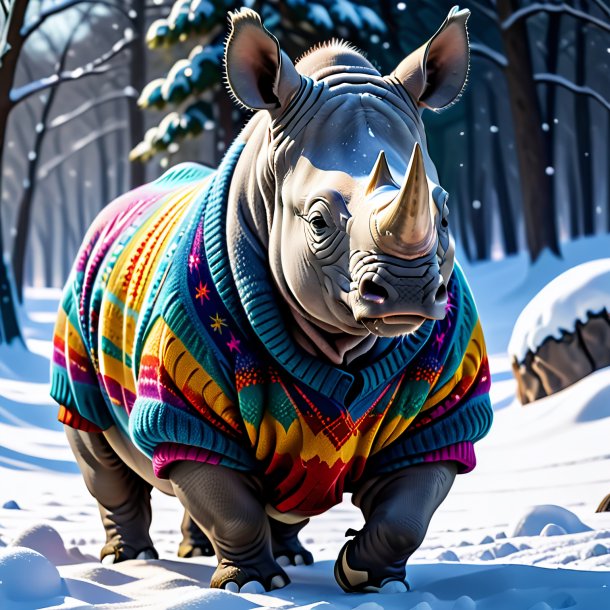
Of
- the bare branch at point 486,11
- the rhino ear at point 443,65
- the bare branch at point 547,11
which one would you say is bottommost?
the rhino ear at point 443,65

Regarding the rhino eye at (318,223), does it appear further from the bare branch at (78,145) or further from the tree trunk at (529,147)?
the bare branch at (78,145)

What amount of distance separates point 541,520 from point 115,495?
1371 millimetres

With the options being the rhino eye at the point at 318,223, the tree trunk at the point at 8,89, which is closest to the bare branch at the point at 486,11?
the tree trunk at the point at 8,89

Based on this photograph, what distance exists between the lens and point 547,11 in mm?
11594

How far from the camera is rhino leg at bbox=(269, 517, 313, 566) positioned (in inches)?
154

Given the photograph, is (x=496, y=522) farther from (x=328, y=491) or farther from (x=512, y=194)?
(x=512, y=194)

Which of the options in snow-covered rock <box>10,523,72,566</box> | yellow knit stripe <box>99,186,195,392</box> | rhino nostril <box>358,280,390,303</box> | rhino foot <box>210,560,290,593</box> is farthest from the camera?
snow-covered rock <box>10,523,72,566</box>

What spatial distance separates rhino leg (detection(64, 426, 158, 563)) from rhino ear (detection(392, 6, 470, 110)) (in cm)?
155

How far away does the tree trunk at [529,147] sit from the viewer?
448 inches

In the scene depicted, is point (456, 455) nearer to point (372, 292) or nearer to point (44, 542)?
point (372, 292)

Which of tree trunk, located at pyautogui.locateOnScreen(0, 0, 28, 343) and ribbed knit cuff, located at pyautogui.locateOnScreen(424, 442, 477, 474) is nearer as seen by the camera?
ribbed knit cuff, located at pyautogui.locateOnScreen(424, 442, 477, 474)

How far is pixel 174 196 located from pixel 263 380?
0.90 metres

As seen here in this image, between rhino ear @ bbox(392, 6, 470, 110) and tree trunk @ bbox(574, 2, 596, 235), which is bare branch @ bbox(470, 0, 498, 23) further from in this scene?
rhino ear @ bbox(392, 6, 470, 110)

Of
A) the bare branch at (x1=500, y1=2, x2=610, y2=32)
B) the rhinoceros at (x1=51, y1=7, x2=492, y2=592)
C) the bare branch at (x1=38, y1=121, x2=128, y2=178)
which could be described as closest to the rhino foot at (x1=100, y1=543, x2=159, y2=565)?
the rhinoceros at (x1=51, y1=7, x2=492, y2=592)
